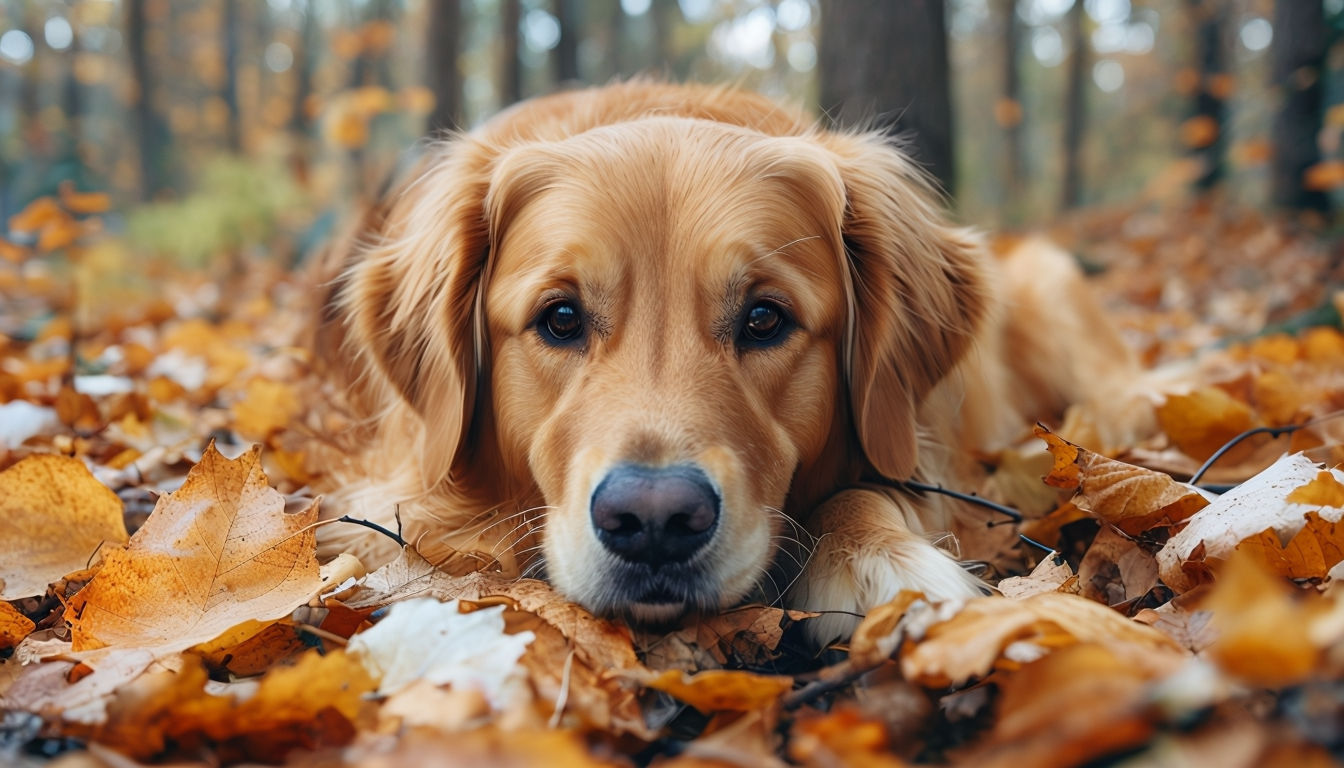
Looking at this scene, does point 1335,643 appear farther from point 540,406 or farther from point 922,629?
point 540,406

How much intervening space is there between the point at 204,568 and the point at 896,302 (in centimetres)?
190

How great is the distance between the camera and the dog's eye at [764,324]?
2371 millimetres

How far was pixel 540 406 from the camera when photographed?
8.04 ft

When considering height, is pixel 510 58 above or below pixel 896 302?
above

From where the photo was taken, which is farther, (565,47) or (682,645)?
(565,47)

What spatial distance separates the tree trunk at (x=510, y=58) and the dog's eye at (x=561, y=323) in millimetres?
9399

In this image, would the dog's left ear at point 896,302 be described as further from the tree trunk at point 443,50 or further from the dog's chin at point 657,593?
the tree trunk at point 443,50

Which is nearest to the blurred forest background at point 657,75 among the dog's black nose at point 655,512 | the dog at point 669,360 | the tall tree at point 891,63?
the tall tree at point 891,63

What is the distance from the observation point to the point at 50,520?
211 cm

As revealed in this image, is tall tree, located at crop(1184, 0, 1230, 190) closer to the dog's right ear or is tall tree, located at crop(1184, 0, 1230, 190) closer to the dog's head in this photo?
the dog's head

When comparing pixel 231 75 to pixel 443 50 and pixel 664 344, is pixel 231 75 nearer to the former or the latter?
pixel 443 50

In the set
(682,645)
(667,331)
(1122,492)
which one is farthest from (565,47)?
(682,645)

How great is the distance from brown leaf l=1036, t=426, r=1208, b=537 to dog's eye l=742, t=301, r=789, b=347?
716mm

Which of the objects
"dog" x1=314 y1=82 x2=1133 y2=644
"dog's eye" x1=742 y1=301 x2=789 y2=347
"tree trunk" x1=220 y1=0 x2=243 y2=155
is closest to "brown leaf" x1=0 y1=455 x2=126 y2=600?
"dog" x1=314 y1=82 x2=1133 y2=644
